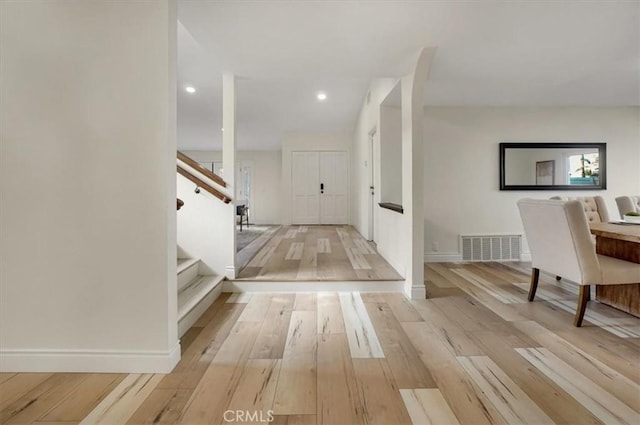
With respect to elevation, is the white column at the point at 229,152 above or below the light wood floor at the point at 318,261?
above

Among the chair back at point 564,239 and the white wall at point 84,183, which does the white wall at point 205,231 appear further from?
the chair back at point 564,239

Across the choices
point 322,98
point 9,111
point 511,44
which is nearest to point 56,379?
point 9,111

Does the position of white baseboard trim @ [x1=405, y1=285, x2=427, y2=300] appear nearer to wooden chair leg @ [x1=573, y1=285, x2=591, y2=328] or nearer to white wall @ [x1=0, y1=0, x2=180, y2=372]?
wooden chair leg @ [x1=573, y1=285, x2=591, y2=328]

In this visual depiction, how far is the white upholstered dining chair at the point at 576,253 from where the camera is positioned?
7.27 feet

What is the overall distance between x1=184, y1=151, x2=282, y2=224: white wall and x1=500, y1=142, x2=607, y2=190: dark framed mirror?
6.14 meters

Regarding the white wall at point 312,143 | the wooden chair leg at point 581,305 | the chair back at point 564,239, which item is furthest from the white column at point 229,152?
the white wall at point 312,143

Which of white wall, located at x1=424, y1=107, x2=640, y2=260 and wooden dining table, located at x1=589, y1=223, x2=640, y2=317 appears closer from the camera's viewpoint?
wooden dining table, located at x1=589, y1=223, x2=640, y2=317

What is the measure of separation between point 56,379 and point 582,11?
383 cm

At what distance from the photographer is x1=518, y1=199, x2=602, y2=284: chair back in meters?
2.21

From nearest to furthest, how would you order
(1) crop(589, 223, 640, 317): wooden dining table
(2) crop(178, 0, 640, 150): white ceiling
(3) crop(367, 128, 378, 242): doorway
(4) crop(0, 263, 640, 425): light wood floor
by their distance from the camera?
1. (4) crop(0, 263, 640, 425): light wood floor
2. (2) crop(178, 0, 640, 150): white ceiling
3. (1) crop(589, 223, 640, 317): wooden dining table
4. (3) crop(367, 128, 378, 242): doorway

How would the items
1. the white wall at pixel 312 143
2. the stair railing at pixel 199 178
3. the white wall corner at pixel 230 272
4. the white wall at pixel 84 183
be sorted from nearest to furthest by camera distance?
the white wall at pixel 84 183 < the stair railing at pixel 199 178 < the white wall corner at pixel 230 272 < the white wall at pixel 312 143

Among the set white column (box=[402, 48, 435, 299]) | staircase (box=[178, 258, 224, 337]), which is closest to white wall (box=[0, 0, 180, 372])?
staircase (box=[178, 258, 224, 337])

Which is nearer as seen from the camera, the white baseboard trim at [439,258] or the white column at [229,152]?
the white column at [229,152]

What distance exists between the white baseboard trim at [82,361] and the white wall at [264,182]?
755cm
